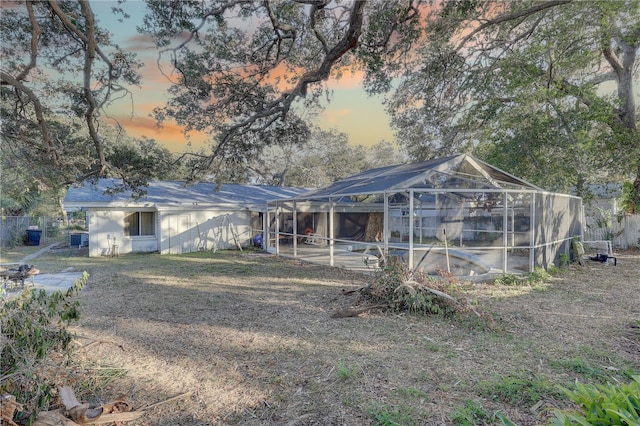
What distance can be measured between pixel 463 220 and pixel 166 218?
1275cm

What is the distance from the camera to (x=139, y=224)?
53.5 ft

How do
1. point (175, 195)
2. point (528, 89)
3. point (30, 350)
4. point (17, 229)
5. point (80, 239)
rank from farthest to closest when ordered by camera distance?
point (17, 229)
point (80, 239)
point (175, 195)
point (528, 89)
point (30, 350)

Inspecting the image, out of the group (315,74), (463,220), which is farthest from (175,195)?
(315,74)

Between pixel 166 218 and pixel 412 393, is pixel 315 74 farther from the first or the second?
pixel 166 218

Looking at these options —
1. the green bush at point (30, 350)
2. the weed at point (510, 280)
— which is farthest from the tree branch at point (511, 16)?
the green bush at point (30, 350)

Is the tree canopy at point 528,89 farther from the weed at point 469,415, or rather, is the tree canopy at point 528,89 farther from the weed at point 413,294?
the weed at point 469,415

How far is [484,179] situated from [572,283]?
11.3 ft

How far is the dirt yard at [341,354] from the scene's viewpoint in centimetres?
321

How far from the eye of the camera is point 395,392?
3453mm

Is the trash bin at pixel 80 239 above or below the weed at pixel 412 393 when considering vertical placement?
above

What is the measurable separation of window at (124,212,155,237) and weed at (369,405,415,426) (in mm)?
15766

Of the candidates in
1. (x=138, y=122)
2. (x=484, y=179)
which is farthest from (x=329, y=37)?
(x=484, y=179)

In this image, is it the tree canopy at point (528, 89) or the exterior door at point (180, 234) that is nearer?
the tree canopy at point (528, 89)

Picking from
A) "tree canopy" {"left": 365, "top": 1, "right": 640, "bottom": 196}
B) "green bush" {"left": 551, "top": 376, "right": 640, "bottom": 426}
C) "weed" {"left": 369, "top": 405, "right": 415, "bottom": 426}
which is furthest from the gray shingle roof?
"green bush" {"left": 551, "top": 376, "right": 640, "bottom": 426}
